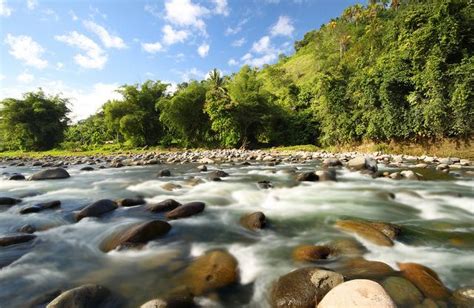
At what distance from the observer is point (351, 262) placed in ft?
10.8

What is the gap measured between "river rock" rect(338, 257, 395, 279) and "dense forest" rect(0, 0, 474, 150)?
14.1 meters

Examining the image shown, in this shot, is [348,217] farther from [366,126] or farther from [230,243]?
[366,126]

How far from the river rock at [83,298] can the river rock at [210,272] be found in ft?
2.76

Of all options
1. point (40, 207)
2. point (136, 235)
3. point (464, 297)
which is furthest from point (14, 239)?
point (464, 297)

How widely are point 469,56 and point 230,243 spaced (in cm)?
1668

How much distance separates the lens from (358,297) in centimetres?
217

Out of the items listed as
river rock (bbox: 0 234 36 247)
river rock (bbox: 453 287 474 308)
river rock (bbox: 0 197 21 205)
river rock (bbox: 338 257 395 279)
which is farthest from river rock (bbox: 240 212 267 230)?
river rock (bbox: 0 197 21 205)

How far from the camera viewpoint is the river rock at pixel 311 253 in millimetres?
3502

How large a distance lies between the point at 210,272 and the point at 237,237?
4.06 feet

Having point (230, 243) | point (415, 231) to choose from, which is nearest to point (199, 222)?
point (230, 243)

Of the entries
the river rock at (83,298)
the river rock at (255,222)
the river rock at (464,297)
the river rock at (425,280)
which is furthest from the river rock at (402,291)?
the river rock at (83,298)

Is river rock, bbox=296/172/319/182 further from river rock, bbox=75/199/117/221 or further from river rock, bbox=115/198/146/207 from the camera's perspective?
river rock, bbox=75/199/117/221

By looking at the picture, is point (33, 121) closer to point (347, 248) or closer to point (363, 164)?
point (363, 164)

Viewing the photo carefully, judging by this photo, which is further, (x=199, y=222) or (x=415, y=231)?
(x=199, y=222)
